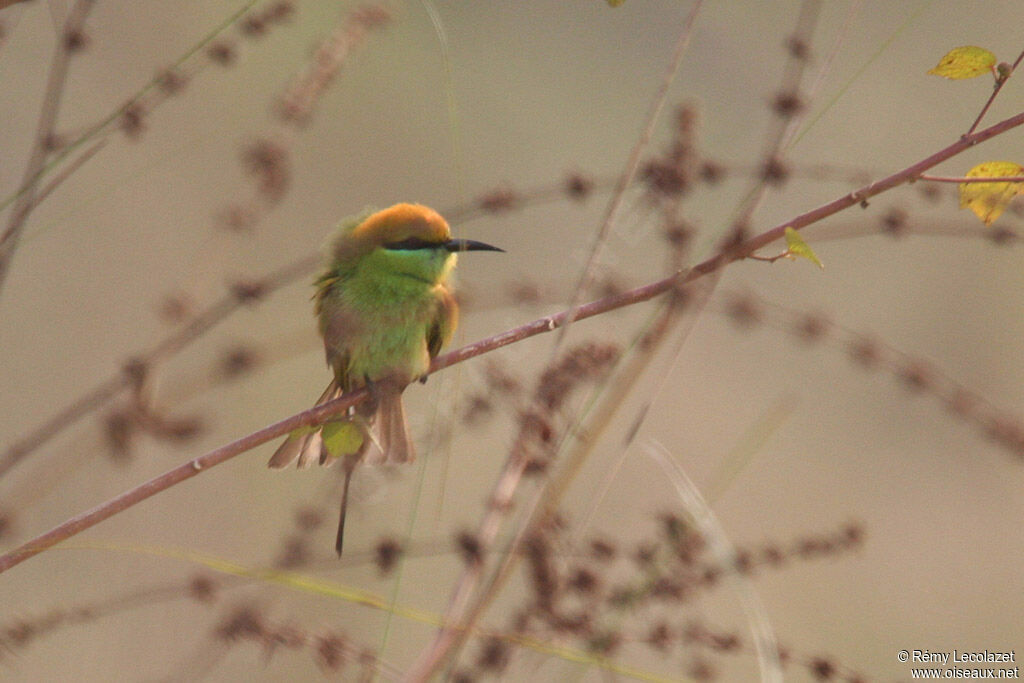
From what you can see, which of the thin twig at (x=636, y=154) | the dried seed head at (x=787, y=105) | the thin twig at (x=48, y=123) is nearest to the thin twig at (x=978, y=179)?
the dried seed head at (x=787, y=105)

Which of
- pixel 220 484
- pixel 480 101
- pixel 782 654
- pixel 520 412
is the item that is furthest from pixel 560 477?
pixel 480 101

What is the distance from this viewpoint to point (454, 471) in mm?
6125

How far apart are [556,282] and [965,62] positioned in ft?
11.3

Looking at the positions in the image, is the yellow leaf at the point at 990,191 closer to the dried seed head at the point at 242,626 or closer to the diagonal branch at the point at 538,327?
the diagonal branch at the point at 538,327

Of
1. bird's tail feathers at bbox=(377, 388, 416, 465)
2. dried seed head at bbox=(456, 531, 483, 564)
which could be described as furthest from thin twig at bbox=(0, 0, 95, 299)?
bird's tail feathers at bbox=(377, 388, 416, 465)

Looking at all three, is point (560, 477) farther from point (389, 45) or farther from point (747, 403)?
point (389, 45)

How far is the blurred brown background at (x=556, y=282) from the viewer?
4734 mm

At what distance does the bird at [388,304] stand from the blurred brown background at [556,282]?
7.47 ft

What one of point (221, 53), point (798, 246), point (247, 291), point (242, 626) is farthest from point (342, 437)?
point (798, 246)

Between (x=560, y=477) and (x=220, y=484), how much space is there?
5.25 metres

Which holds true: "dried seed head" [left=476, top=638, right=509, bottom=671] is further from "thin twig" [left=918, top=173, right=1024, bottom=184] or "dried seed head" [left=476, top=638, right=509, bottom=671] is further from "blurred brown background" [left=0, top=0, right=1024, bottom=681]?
"blurred brown background" [left=0, top=0, right=1024, bottom=681]

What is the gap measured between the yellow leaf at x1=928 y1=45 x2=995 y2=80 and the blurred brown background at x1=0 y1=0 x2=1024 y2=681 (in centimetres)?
319

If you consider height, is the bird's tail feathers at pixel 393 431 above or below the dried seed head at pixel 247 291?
above

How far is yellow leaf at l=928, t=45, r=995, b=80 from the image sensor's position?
106 cm
